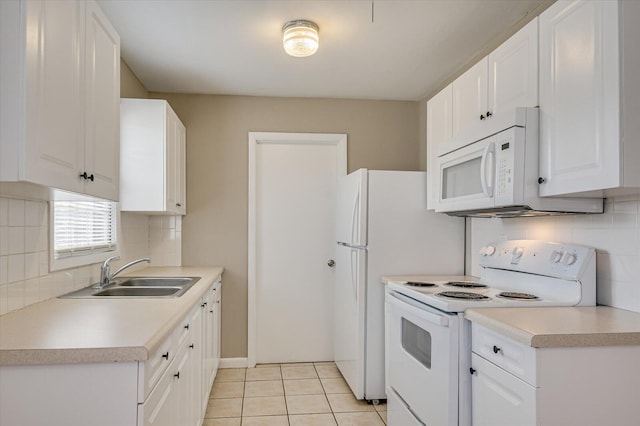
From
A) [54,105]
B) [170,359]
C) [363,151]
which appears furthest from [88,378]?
[363,151]

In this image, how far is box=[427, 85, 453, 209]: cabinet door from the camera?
2717mm

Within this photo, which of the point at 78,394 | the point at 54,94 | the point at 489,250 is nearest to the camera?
the point at 78,394

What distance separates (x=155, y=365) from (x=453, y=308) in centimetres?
123

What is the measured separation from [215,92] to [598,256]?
316 cm

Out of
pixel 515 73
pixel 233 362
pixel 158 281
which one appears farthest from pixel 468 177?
pixel 233 362

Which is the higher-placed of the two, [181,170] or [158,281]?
[181,170]

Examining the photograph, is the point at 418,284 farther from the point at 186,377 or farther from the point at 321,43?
the point at 321,43

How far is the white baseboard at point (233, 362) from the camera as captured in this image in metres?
3.86

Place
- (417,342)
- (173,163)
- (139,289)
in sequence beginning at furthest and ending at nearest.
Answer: (173,163) → (139,289) → (417,342)

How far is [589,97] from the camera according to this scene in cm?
159

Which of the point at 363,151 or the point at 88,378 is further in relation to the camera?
the point at 363,151

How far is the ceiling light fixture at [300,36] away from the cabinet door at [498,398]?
191cm

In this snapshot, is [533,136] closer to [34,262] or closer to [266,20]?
[266,20]

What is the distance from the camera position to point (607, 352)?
1479mm
